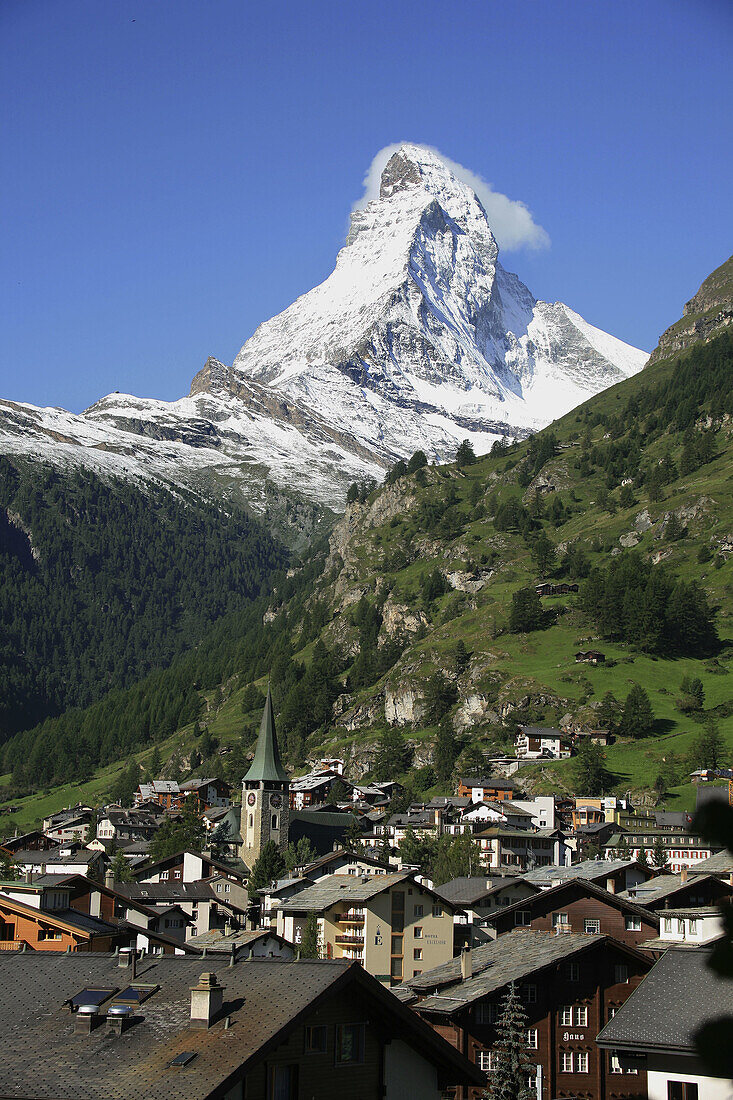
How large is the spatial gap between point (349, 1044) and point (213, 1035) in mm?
3451

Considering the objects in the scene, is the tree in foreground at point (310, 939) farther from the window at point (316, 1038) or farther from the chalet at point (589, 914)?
the window at point (316, 1038)

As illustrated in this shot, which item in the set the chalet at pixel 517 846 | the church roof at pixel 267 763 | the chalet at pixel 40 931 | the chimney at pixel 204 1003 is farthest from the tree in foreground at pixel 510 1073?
the church roof at pixel 267 763

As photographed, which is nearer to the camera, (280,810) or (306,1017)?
(306,1017)

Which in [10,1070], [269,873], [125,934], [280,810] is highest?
[280,810]

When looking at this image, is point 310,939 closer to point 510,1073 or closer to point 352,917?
point 352,917

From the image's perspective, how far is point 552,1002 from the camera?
49875 mm

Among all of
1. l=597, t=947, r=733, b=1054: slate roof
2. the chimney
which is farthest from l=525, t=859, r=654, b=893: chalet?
the chimney

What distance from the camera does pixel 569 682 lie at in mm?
191250

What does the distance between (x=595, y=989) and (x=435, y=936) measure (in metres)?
21.6

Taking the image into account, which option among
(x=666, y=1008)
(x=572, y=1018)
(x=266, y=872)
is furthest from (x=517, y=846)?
(x=666, y=1008)

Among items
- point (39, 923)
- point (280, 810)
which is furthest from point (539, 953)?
point (280, 810)

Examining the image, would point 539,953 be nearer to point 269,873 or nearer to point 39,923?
point 39,923

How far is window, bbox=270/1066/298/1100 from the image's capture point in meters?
23.3

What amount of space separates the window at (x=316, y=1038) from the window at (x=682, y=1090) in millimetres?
8077
